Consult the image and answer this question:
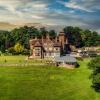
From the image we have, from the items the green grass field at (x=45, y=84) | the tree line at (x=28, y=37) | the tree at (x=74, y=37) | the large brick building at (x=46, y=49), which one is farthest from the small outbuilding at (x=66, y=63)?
the tree at (x=74, y=37)

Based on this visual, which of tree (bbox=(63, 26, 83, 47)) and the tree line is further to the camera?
tree (bbox=(63, 26, 83, 47))

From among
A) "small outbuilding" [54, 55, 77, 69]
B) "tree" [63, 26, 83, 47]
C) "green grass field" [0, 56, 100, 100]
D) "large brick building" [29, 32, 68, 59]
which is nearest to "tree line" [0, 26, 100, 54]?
"tree" [63, 26, 83, 47]

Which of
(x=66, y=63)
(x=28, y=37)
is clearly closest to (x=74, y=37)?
(x=28, y=37)

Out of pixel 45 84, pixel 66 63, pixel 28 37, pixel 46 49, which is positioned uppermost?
pixel 28 37

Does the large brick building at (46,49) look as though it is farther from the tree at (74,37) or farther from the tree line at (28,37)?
the tree at (74,37)

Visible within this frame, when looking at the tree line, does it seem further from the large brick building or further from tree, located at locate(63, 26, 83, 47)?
the large brick building

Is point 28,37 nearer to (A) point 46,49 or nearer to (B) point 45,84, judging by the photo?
(A) point 46,49
